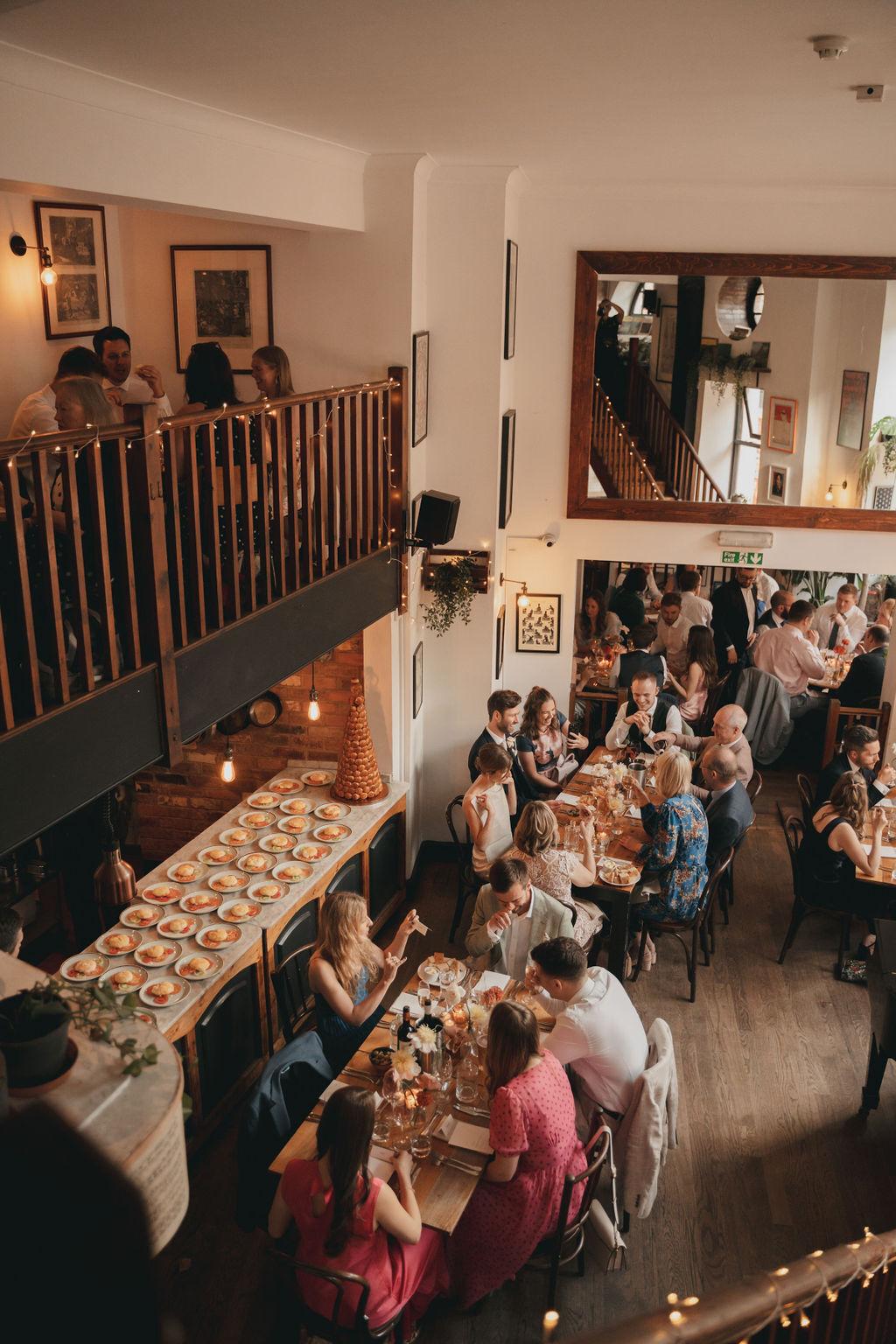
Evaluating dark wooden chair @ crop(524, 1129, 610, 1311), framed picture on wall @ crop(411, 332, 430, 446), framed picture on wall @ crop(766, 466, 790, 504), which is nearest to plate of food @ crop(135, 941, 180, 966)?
dark wooden chair @ crop(524, 1129, 610, 1311)

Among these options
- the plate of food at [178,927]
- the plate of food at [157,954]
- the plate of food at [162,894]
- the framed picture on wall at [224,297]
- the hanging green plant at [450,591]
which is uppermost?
the framed picture on wall at [224,297]

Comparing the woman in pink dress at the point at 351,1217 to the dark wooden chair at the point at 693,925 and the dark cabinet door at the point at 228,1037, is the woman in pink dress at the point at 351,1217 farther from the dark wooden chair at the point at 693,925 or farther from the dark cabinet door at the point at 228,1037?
the dark wooden chair at the point at 693,925

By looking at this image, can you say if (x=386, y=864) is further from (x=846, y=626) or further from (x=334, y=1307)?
(x=846, y=626)

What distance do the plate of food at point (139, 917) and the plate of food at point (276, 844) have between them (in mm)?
865

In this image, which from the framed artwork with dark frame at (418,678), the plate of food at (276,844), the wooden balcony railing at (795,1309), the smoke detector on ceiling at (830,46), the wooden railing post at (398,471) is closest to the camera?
the wooden balcony railing at (795,1309)

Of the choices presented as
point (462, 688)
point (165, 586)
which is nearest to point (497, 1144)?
point (165, 586)

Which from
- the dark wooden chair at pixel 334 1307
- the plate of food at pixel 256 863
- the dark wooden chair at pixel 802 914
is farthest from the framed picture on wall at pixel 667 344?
the dark wooden chair at pixel 334 1307

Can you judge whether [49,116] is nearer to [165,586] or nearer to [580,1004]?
[165,586]

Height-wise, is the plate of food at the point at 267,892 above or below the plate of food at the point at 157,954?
above

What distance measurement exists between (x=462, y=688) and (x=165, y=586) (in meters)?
4.34

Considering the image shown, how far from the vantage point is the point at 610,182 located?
7730mm

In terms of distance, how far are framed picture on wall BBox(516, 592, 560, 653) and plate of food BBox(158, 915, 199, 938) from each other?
4.13 m

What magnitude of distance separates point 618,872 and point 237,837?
240 centimetres

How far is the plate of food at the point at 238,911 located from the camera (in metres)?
5.91
